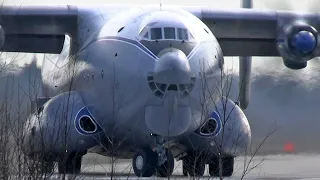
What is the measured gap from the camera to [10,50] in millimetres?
25125

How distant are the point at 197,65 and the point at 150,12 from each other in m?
2.16

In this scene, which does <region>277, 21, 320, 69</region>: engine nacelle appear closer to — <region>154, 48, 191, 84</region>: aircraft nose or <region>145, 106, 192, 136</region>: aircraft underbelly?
<region>145, 106, 192, 136</region>: aircraft underbelly

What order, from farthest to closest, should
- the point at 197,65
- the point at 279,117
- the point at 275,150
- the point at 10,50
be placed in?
1. the point at 279,117
2. the point at 275,150
3. the point at 10,50
4. the point at 197,65

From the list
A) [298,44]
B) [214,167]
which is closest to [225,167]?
[214,167]

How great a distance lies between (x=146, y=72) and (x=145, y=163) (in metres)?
2.20

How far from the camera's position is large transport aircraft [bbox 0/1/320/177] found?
20.3 meters

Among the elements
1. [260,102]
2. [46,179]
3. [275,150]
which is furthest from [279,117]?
[46,179]

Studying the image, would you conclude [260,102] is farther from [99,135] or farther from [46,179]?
[46,179]

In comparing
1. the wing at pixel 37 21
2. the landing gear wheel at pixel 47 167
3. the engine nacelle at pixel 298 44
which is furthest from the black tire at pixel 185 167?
the landing gear wheel at pixel 47 167

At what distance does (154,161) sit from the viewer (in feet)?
69.9

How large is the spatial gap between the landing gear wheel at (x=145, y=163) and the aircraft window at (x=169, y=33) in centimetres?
269

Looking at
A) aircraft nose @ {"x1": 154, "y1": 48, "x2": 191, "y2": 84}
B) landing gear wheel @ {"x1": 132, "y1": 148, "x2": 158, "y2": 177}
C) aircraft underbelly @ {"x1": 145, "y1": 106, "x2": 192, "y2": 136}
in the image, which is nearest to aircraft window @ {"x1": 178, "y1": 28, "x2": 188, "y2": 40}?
aircraft nose @ {"x1": 154, "y1": 48, "x2": 191, "y2": 84}

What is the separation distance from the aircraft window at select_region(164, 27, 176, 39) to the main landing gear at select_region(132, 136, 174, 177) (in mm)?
2234

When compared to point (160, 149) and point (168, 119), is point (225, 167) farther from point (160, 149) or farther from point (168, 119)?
point (168, 119)
